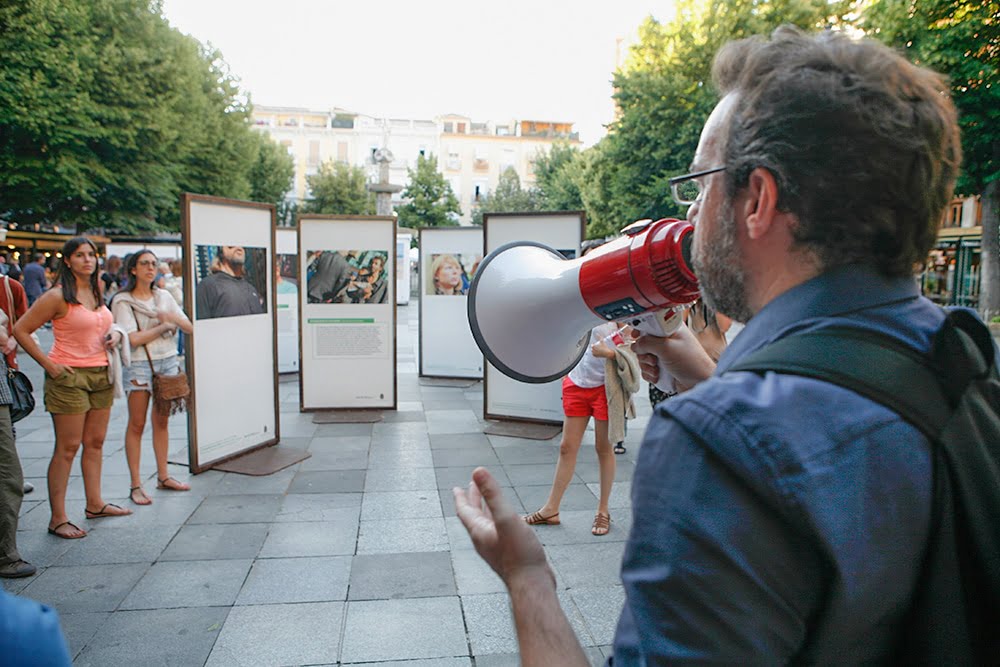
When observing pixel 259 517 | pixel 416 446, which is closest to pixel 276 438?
pixel 416 446

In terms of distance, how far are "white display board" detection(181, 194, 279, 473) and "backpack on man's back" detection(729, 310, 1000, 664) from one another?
5549 millimetres

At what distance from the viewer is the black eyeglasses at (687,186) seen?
1.16 meters

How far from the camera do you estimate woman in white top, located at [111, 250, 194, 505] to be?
200 inches

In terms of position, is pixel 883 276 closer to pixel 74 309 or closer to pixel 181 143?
pixel 74 309

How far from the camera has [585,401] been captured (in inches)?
190

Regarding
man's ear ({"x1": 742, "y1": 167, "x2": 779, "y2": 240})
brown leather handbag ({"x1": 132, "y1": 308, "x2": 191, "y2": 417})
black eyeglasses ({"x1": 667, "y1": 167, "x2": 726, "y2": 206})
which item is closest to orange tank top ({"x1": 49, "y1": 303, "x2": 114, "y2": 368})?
brown leather handbag ({"x1": 132, "y1": 308, "x2": 191, "y2": 417})

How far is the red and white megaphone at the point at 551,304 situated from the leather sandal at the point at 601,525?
305 cm

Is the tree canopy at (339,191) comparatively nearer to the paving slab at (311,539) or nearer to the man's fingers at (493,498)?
the paving slab at (311,539)

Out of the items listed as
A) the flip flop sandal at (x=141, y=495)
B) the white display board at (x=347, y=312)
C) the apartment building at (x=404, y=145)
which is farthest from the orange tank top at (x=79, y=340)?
the apartment building at (x=404, y=145)

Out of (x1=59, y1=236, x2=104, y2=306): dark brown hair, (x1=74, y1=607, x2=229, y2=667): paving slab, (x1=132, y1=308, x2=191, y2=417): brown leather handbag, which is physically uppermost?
(x1=59, y1=236, x2=104, y2=306): dark brown hair

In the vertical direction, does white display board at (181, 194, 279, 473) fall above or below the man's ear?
below

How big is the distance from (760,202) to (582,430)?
397cm

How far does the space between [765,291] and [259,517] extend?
15.3 feet

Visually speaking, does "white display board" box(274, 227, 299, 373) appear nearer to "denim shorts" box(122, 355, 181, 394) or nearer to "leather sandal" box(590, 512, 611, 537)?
"denim shorts" box(122, 355, 181, 394)
